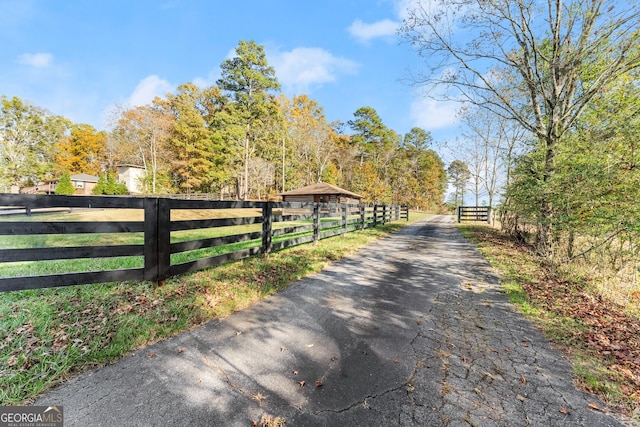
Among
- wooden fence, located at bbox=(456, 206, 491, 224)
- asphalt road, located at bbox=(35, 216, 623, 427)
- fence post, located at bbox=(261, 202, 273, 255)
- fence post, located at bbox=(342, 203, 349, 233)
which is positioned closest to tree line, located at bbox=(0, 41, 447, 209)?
wooden fence, located at bbox=(456, 206, 491, 224)

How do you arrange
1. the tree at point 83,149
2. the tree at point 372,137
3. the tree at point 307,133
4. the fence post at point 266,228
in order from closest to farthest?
the fence post at point 266,228 → the tree at point 307,133 → the tree at point 372,137 → the tree at point 83,149

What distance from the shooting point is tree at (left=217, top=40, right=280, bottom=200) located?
25.4 m

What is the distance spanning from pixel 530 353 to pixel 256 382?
2.66 metres

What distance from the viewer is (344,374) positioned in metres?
2.10

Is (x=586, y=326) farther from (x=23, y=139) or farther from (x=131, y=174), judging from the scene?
(x=131, y=174)

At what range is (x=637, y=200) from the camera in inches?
168

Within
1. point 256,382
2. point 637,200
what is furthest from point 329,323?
point 637,200

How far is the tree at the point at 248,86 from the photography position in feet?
83.3

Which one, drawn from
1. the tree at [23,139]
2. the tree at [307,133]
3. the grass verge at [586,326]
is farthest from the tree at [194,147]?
the grass verge at [586,326]

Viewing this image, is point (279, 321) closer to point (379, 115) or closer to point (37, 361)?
point (37, 361)

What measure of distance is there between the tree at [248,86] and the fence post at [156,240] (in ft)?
74.6

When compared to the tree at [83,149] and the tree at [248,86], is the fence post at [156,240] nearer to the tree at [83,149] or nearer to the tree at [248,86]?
the tree at [248,86]

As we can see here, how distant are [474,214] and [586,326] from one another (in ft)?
63.0

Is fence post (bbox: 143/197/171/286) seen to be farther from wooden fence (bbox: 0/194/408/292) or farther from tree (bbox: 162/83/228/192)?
tree (bbox: 162/83/228/192)
